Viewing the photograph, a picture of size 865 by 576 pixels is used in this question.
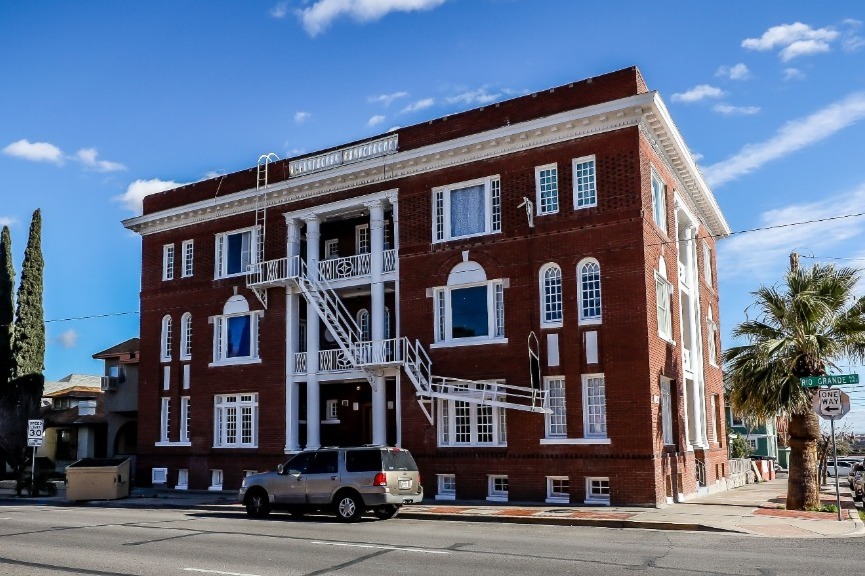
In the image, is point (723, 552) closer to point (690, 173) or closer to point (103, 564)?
point (103, 564)

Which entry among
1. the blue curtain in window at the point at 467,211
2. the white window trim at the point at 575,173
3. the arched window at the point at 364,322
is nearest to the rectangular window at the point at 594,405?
the white window trim at the point at 575,173

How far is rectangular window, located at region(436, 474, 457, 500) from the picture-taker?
25.2 meters

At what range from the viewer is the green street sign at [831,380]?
18391 millimetres

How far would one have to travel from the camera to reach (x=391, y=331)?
95.3 feet

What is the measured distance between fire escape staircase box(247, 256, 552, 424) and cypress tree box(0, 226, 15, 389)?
455 inches

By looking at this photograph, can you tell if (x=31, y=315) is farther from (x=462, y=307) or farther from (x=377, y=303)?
(x=462, y=307)

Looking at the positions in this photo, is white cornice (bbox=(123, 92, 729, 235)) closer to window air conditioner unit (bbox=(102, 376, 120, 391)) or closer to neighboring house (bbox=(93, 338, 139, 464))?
neighboring house (bbox=(93, 338, 139, 464))

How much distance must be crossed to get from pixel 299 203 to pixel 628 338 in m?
12.8

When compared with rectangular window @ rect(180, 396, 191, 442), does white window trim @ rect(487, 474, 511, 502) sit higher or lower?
lower

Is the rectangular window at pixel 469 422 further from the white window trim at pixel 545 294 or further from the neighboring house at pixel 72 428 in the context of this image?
the neighboring house at pixel 72 428

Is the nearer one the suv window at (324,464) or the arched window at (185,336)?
the suv window at (324,464)

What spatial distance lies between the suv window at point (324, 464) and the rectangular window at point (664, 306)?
1006cm

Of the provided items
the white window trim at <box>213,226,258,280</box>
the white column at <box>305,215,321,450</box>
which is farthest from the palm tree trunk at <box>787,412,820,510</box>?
the white window trim at <box>213,226,258,280</box>

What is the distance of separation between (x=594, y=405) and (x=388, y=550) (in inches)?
423
